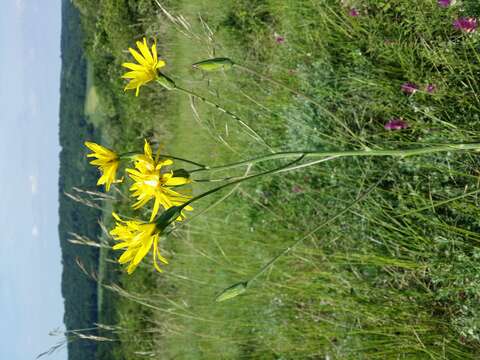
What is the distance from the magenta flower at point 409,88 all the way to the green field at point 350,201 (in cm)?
4

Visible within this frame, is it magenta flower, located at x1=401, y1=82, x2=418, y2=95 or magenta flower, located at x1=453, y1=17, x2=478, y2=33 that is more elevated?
magenta flower, located at x1=453, y1=17, x2=478, y2=33

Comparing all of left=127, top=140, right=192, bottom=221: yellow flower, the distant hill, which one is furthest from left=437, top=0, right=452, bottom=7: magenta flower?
the distant hill

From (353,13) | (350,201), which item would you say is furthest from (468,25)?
(350,201)

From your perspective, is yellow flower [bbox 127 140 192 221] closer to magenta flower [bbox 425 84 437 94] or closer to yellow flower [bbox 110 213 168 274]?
yellow flower [bbox 110 213 168 274]

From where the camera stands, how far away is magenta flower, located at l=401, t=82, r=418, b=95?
2.74 meters

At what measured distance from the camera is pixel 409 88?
2717mm

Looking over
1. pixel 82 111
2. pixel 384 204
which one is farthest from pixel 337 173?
pixel 82 111

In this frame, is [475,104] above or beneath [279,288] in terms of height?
above

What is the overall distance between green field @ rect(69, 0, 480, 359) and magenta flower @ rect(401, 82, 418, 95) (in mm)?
41

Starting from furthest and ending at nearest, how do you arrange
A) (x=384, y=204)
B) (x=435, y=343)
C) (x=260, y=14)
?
(x=260, y=14)
(x=384, y=204)
(x=435, y=343)

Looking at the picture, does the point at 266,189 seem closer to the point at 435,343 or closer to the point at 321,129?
the point at 321,129

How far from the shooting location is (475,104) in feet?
8.27

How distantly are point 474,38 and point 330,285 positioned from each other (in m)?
1.63

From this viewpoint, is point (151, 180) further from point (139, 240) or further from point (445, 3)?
point (445, 3)
